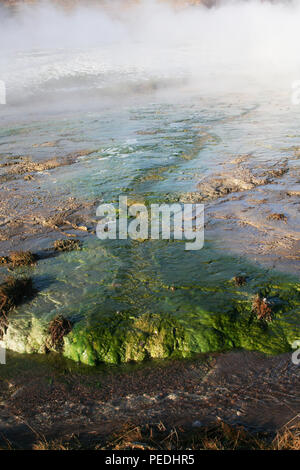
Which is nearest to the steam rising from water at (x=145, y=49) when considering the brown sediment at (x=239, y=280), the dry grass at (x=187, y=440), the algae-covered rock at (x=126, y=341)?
the brown sediment at (x=239, y=280)

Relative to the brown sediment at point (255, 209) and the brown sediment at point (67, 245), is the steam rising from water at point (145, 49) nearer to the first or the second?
the brown sediment at point (255, 209)

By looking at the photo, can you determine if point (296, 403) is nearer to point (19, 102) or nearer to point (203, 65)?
point (19, 102)

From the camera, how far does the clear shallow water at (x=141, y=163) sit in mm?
5098

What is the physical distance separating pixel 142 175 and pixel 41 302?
15.8 feet

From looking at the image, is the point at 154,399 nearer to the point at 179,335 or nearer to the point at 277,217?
the point at 179,335

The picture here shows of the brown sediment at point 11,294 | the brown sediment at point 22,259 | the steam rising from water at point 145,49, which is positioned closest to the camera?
the brown sediment at point 11,294

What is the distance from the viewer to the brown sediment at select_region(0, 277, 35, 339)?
4.89 metres

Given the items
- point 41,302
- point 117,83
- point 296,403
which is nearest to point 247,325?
point 296,403

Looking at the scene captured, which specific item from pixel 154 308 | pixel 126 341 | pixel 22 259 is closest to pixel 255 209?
pixel 154 308

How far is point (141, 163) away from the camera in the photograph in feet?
32.6

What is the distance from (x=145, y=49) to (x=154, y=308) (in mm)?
38418

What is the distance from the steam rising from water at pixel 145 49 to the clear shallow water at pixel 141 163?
7.99 feet

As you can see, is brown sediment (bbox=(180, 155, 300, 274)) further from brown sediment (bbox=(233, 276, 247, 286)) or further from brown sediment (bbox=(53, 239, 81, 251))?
brown sediment (bbox=(53, 239, 81, 251))

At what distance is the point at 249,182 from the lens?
27.7ft
